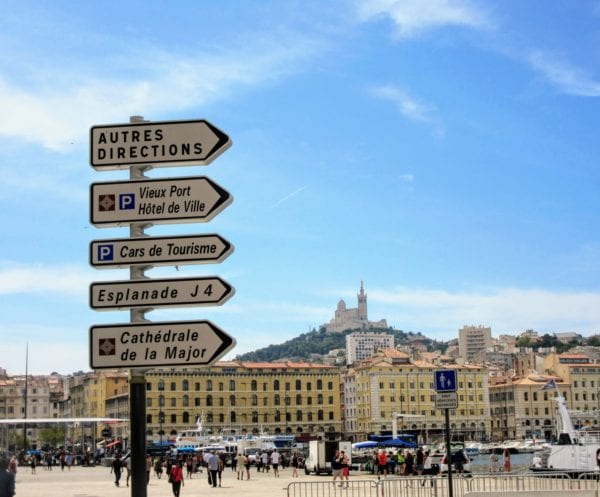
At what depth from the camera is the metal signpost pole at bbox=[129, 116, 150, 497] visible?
6.09 metres

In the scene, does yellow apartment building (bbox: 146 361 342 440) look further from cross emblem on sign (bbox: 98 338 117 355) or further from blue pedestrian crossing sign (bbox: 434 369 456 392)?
cross emblem on sign (bbox: 98 338 117 355)

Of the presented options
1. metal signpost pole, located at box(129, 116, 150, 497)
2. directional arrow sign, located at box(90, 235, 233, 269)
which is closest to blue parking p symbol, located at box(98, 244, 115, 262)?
directional arrow sign, located at box(90, 235, 233, 269)

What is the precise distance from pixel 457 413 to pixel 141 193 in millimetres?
134043

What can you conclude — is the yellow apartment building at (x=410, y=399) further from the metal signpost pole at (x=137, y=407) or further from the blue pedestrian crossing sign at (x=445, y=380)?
the metal signpost pole at (x=137, y=407)

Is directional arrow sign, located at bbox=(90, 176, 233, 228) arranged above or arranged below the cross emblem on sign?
above

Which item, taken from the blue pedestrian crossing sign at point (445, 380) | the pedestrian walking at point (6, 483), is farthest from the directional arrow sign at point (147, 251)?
the blue pedestrian crossing sign at point (445, 380)

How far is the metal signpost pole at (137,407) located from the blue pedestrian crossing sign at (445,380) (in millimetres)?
7595

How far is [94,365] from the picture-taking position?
626 centimetres

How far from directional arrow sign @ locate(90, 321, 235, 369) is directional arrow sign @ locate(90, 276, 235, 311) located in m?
0.15

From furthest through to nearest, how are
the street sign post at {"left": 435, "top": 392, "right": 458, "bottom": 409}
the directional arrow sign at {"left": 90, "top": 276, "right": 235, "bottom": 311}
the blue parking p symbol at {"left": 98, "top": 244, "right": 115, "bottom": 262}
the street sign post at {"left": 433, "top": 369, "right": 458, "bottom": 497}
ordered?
1. the street sign post at {"left": 433, "top": 369, "right": 458, "bottom": 497}
2. the street sign post at {"left": 435, "top": 392, "right": 458, "bottom": 409}
3. the blue parking p symbol at {"left": 98, "top": 244, "right": 115, "bottom": 262}
4. the directional arrow sign at {"left": 90, "top": 276, "right": 235, "bottom": 311}

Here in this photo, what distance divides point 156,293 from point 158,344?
1.19 ft

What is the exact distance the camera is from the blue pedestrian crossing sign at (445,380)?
1318 centimetres

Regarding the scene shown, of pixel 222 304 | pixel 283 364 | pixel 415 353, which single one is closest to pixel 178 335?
pixel 222 304

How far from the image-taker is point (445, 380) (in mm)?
13281
